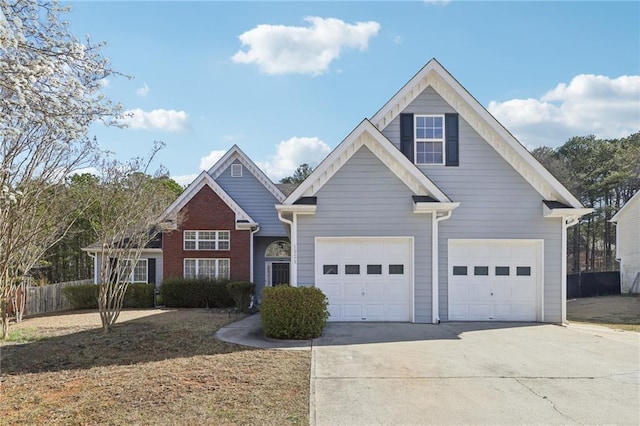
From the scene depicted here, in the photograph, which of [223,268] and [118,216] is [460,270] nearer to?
[118,216]

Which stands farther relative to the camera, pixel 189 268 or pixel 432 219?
pixel 189 268

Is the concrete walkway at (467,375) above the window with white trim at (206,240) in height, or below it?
below

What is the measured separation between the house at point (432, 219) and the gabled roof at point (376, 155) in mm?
28

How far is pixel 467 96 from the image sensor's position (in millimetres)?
13844

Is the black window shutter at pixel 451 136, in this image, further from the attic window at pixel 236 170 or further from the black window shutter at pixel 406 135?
the attic window at pixel 236 170

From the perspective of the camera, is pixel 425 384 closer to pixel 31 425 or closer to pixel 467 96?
pixel 31 425

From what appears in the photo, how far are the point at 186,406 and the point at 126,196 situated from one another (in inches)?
320

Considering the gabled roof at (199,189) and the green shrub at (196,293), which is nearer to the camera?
the green shrub at (196,293)

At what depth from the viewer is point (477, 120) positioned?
550 inches

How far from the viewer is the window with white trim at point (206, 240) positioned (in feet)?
70.3

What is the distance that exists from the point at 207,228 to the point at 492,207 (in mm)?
12718

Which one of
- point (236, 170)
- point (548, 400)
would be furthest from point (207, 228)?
point (548, 400)

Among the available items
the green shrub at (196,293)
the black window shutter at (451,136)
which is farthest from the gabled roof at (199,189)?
the black window shutter at (451,136)

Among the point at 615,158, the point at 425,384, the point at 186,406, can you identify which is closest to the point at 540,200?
the point at 425,384
